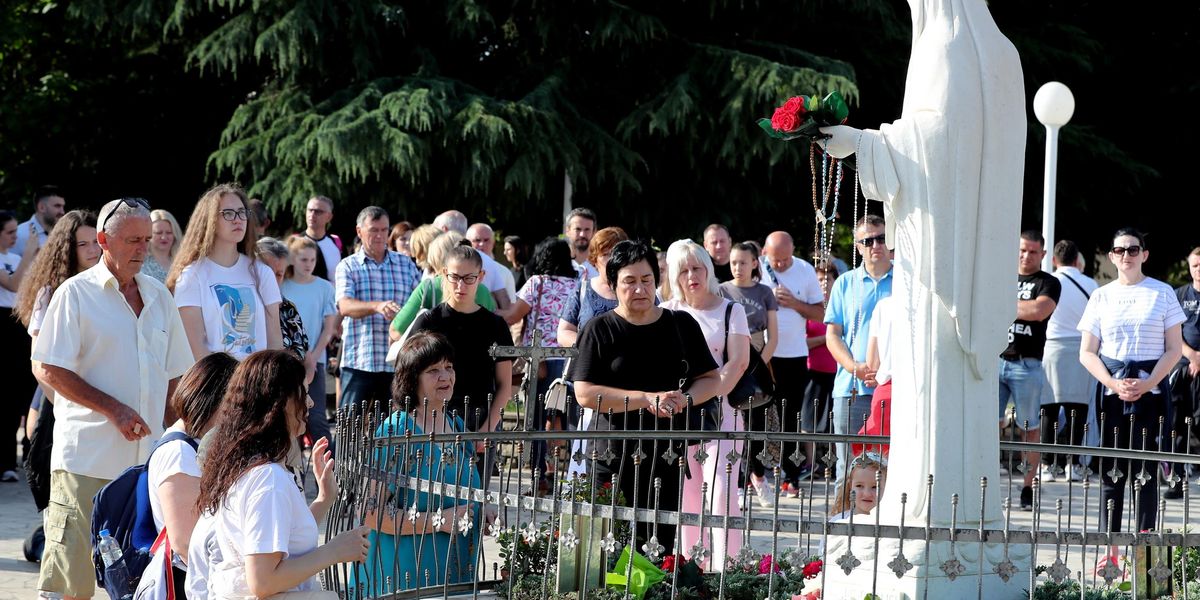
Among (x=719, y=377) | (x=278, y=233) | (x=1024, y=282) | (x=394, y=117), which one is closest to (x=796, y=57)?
(x=394, y=117)

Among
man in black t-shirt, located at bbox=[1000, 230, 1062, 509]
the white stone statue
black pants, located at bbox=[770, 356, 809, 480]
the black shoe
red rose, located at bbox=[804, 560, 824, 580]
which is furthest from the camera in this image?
black pants, located at bbox=[770, 356, 809, 480]

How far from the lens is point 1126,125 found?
20.1 metres

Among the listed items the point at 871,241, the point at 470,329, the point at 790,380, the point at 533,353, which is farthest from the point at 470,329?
the point at 790,380

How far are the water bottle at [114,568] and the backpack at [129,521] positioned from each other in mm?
13

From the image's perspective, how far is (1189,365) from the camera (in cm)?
1052

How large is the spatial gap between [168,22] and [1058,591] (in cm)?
1431

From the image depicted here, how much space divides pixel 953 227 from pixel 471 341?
10.8 ft

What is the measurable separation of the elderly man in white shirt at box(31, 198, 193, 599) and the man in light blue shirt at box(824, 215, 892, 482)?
Answer: 4167mm

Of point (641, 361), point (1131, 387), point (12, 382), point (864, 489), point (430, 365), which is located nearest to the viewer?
point (430, 365)

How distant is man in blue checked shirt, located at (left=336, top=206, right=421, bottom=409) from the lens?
9414 millimetres

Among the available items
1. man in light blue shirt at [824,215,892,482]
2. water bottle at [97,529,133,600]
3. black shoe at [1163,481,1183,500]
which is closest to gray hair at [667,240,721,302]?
man in light blue shirt at [824,215,892,482]

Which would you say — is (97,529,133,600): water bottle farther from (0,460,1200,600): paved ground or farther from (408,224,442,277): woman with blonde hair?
(408,224,442,277): woman with blonde hair

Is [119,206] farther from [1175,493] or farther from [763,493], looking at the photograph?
[1175,493]

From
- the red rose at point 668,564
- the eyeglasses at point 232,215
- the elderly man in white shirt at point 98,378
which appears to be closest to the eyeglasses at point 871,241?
the eyeglasses at point 232,215
